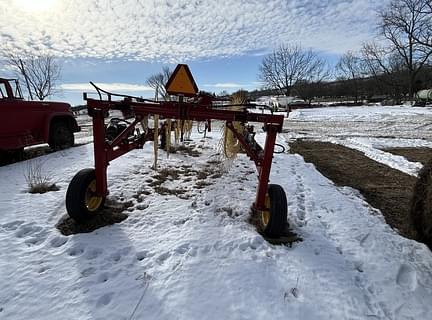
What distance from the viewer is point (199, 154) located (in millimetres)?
8047

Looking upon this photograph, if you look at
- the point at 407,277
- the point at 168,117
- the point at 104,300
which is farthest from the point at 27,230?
the point at 407,277

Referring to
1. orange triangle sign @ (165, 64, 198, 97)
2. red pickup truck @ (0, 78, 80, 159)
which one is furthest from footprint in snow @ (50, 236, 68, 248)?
red pickup truck @ (0, 78, 80, 159)

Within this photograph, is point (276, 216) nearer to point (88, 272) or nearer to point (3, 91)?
point (88, 272)

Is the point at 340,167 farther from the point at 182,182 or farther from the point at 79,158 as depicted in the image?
the point at 79,158

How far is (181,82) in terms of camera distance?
383 centimetres

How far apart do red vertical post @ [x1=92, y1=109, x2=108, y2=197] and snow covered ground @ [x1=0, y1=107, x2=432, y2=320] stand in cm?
56

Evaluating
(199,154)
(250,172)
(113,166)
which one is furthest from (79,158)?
(250,172)

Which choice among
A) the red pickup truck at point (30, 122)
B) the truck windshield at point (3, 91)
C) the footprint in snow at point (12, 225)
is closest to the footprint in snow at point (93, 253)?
the footprint in snow at point (12, 225)

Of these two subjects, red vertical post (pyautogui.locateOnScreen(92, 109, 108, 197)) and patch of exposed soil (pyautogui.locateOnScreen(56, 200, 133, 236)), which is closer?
patch of exposed soil (pyautogui.locateOnScreen(56, 200, 133, 236))

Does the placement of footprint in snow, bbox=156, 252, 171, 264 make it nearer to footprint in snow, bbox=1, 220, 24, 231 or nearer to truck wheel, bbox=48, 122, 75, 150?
footprint in snow, bbox=1, 220, 24, 231

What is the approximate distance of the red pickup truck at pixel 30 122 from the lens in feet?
21.8

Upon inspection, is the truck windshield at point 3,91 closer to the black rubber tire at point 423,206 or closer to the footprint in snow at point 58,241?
the footprint in snow at point 58,241

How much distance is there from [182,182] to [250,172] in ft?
5.38

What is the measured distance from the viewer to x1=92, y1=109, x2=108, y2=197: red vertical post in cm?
352
